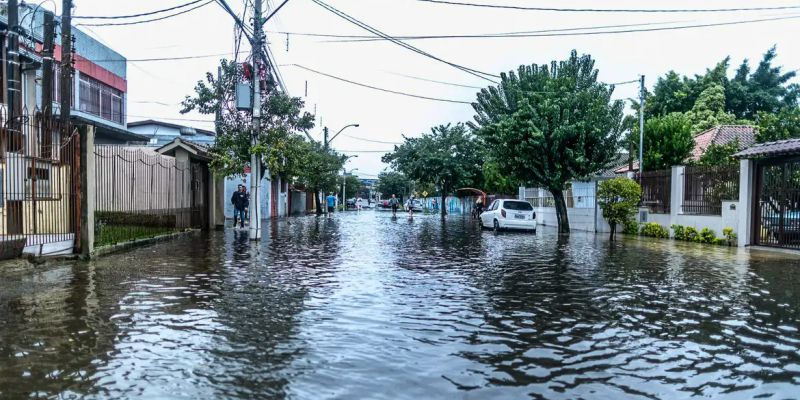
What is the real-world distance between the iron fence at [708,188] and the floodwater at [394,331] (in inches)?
321

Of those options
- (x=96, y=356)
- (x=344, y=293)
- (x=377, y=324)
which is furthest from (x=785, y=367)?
(x=96, y=356)

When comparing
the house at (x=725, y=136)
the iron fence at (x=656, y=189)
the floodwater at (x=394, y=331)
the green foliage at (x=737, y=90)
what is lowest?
the floodwater at (x=394, y=331)

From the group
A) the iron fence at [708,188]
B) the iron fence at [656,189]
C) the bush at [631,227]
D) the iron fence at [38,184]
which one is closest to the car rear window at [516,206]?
the bush at [631,227]

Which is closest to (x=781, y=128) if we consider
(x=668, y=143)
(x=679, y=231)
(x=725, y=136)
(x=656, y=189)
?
(x=725, y=136)

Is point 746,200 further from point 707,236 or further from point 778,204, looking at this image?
point 707,236

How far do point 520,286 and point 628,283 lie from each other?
2.01 m

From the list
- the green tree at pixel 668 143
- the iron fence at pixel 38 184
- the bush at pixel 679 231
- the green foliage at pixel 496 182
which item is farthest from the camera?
the green foliage at pixel 496 182

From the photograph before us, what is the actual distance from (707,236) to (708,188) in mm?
1829

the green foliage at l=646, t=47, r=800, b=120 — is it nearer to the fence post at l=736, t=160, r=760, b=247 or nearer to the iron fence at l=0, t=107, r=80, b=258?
the fence post at l=736, t=160, r=760, b=247

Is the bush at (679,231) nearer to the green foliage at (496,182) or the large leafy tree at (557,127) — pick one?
the large leafy tree at (557,127)

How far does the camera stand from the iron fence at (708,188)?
19719mm

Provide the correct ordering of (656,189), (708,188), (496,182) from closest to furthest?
(708,188)
(656,189)
(496,182)

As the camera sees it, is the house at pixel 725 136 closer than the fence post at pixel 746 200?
No

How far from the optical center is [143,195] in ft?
59.6
